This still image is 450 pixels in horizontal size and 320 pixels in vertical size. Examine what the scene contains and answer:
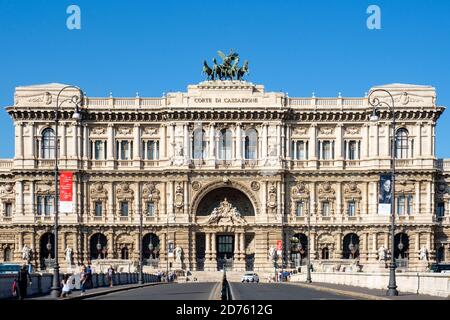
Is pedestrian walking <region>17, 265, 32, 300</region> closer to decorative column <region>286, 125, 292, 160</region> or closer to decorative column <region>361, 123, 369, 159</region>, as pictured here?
decorative column <region>286, 125, 292, 160</region>

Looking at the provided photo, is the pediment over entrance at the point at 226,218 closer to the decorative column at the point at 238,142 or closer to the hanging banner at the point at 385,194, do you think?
the decorative column at the point at 238,142

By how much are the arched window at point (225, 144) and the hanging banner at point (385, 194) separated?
66086 millimetres

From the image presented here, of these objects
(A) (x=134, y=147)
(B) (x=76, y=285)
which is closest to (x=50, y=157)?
(A) (x=134, y=147)

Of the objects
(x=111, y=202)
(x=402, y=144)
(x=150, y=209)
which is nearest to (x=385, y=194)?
(x=402, y=144)

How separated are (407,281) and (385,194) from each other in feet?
19.9

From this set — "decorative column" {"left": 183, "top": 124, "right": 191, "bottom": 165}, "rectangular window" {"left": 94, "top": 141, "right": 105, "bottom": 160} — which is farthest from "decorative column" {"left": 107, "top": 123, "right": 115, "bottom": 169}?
"decorative column" {"left": 183, "top": 124, "right": 191, "bottom": 165}

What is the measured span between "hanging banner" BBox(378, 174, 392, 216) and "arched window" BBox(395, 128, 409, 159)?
66.3m

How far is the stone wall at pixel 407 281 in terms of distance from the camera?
57281 millimetres

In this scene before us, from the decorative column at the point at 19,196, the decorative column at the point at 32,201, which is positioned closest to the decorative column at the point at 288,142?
the decorative column at the point at 32,201

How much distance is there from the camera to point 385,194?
6525 centimetres

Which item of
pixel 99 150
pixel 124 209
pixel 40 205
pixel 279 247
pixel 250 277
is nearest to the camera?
pixel 250 277

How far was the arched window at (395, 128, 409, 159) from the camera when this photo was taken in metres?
131

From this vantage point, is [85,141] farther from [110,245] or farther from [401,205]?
[401,205]
